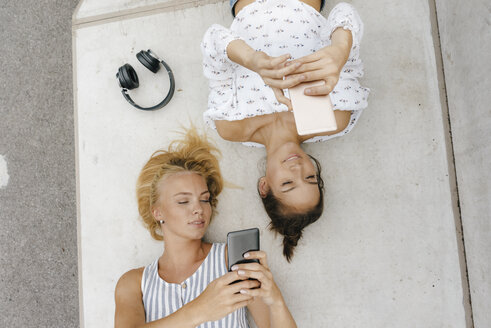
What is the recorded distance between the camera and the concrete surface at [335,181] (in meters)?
1.30

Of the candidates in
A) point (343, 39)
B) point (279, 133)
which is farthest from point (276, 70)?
point (279, 133)

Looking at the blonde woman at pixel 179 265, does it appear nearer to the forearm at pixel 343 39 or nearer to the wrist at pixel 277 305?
the wrist at pixel 277 305

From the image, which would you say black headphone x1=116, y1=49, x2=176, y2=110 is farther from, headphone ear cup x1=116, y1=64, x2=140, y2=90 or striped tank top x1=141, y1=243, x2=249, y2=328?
striped tank top x1=141, y1=243, x2=249, y2=328

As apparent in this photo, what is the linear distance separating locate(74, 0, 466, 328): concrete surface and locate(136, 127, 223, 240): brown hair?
0.05 meters

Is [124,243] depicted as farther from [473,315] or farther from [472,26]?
[472,26]

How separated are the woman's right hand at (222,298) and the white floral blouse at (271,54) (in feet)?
1.88

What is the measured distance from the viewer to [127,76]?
4.56 ft

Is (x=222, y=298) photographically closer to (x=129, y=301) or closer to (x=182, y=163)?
(x=129, y=301)

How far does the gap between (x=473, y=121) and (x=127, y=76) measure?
1.28m

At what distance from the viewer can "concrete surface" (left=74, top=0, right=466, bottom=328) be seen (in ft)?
4.26

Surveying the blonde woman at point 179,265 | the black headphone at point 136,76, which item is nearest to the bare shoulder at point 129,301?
the blonde woman at point 179,265

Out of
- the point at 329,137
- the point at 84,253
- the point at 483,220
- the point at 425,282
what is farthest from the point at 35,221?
the point at 483,220

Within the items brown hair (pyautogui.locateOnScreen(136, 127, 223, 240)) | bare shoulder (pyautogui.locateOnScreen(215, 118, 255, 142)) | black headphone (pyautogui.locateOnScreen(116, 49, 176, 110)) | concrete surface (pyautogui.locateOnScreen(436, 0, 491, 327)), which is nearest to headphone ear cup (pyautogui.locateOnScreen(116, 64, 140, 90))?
black headphone (pyautogui.locateOnScreen(116, 49, 176, 110))

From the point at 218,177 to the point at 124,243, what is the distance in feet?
1.62
